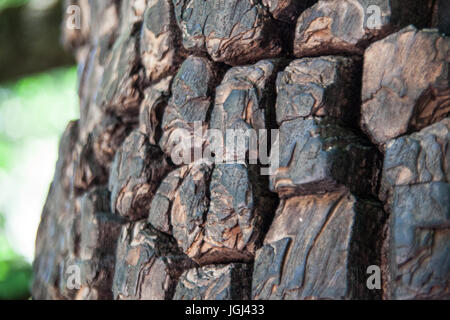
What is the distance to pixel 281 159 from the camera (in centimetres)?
102

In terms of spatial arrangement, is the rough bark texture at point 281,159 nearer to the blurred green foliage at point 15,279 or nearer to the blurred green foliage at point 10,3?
the blurred green foliage at point 15,279

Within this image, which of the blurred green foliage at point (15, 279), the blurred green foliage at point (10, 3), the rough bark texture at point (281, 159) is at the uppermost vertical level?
the blurred green foliage at point (10, 3)


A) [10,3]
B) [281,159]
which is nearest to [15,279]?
[10,3]

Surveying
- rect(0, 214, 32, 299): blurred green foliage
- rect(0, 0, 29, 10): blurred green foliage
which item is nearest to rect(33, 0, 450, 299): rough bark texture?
rect(0, 214, 32, 299): blurred green foliage

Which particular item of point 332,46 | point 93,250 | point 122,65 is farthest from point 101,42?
point 332,46

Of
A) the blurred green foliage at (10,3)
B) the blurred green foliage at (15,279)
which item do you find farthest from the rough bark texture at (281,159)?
A: the blurred green foliage at (10,3)

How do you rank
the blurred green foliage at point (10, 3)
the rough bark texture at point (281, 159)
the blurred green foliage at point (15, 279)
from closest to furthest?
the rough bark texture at point (281, 159) → the blurred green foliage at point (15, 279) → the blurred green foliage at point (10, 3)

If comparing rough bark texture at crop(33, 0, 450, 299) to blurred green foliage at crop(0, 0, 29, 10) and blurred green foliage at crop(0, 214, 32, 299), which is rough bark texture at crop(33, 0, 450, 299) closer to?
blurred green foliage at crop(0, 214, 32, 299)

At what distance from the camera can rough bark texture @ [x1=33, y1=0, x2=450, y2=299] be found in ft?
3.05

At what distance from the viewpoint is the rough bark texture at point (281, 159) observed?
93cm

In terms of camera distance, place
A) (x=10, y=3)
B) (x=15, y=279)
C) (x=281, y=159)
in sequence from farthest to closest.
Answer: (x=10, y=3) < (x=15, y=279) < (x=281, y=159)

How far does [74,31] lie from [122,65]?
0.57 m

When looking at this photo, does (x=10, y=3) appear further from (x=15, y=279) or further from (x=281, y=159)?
(x=281, y=159)
